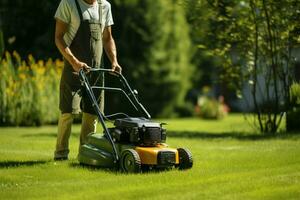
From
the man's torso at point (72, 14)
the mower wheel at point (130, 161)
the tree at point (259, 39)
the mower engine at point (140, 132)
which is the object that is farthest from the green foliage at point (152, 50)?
the mower wheel at point (130, 161)

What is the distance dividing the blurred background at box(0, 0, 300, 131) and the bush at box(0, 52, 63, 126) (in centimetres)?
2

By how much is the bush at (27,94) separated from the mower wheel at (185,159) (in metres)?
8.81

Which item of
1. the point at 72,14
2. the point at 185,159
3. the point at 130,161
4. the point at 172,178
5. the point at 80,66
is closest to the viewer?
the point at 172,178

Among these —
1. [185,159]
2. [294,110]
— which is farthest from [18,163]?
[294,110]

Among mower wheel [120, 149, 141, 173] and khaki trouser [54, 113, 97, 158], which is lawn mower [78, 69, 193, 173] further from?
khaki trouser [54, 113, 97, 158]

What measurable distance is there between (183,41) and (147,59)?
6.95 feet

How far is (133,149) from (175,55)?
17162 millimetres

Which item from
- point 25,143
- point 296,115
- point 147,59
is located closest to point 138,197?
point 25,143

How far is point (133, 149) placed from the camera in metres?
7.94

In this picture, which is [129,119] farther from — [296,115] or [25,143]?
[296,115]

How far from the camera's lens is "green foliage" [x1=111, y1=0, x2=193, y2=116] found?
23.8m

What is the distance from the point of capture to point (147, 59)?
23984 millimetres

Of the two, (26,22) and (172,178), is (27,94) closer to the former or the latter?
(26,22)

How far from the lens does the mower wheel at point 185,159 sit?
26.7ft
